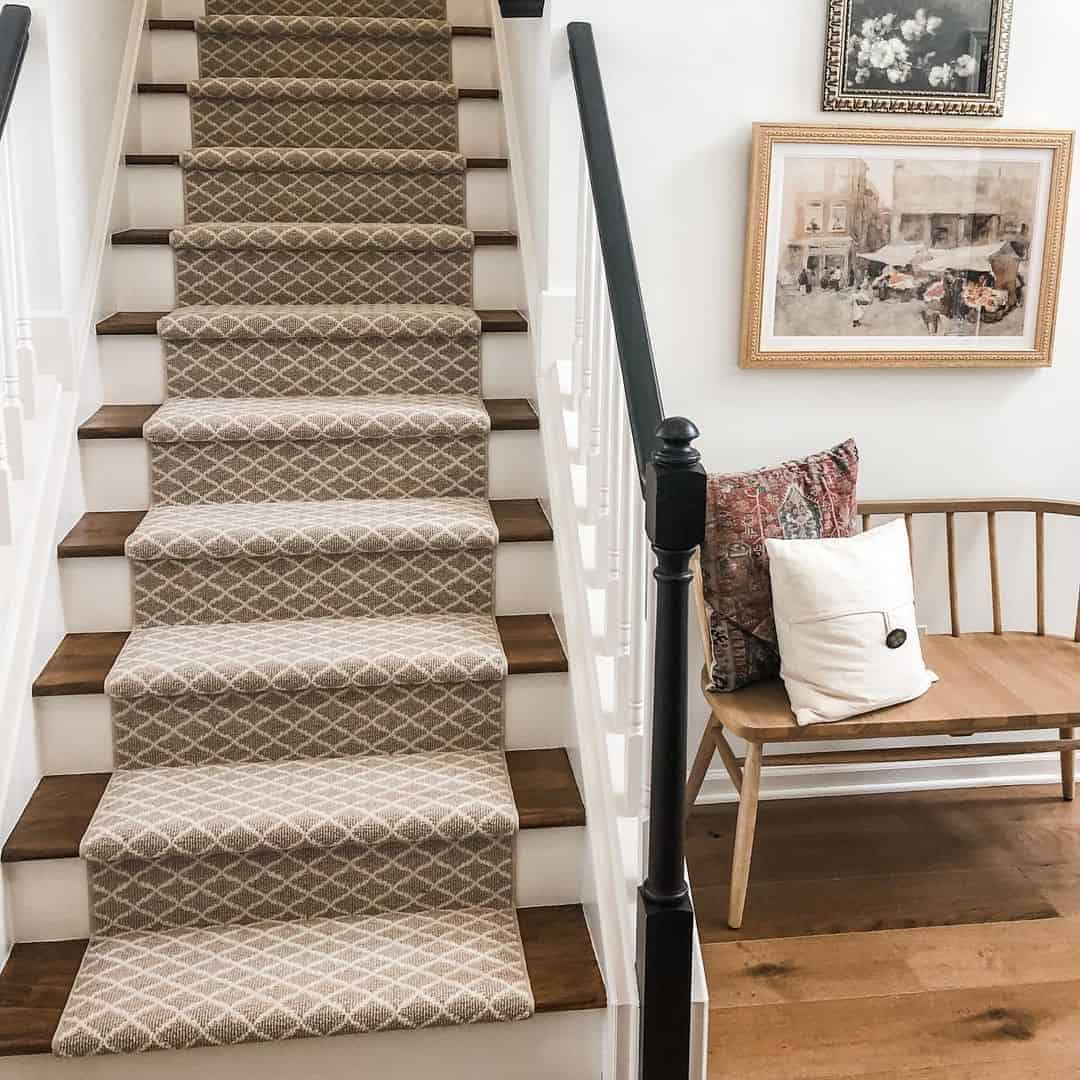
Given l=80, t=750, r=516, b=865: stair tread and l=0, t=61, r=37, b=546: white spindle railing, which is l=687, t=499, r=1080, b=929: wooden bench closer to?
l=80, t=750, r=516, b=865: stair tread

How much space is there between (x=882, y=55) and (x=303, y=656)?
1926 millimetres

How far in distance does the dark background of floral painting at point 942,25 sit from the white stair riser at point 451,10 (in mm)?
1236

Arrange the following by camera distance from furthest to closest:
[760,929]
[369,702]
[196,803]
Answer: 1. [760,929]
2. [369,702]
3. [196,803]

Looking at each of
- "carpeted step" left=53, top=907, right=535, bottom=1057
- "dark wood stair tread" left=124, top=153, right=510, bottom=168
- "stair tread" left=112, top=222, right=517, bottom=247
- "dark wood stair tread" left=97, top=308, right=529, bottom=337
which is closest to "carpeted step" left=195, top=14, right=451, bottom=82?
"dark wood stair tread" left=124, top=153, right=510, bottom=168

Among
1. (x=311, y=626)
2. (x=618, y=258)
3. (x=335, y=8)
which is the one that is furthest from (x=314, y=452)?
(x=335, y=8)

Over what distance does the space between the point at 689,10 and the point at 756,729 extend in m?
1.61

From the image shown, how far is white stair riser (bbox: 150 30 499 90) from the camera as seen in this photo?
350 centimetres

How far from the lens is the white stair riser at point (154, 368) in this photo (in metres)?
2.78

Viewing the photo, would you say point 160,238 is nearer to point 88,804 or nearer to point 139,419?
point 139,419

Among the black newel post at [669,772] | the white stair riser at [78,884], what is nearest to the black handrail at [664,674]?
the black newel post at [669,772]

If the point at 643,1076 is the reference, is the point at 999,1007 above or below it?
below

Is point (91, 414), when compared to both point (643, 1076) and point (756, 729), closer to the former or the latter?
point (756, 729)

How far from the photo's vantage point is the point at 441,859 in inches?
83.2

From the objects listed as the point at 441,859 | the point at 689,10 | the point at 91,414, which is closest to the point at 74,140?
the point at 91,414
